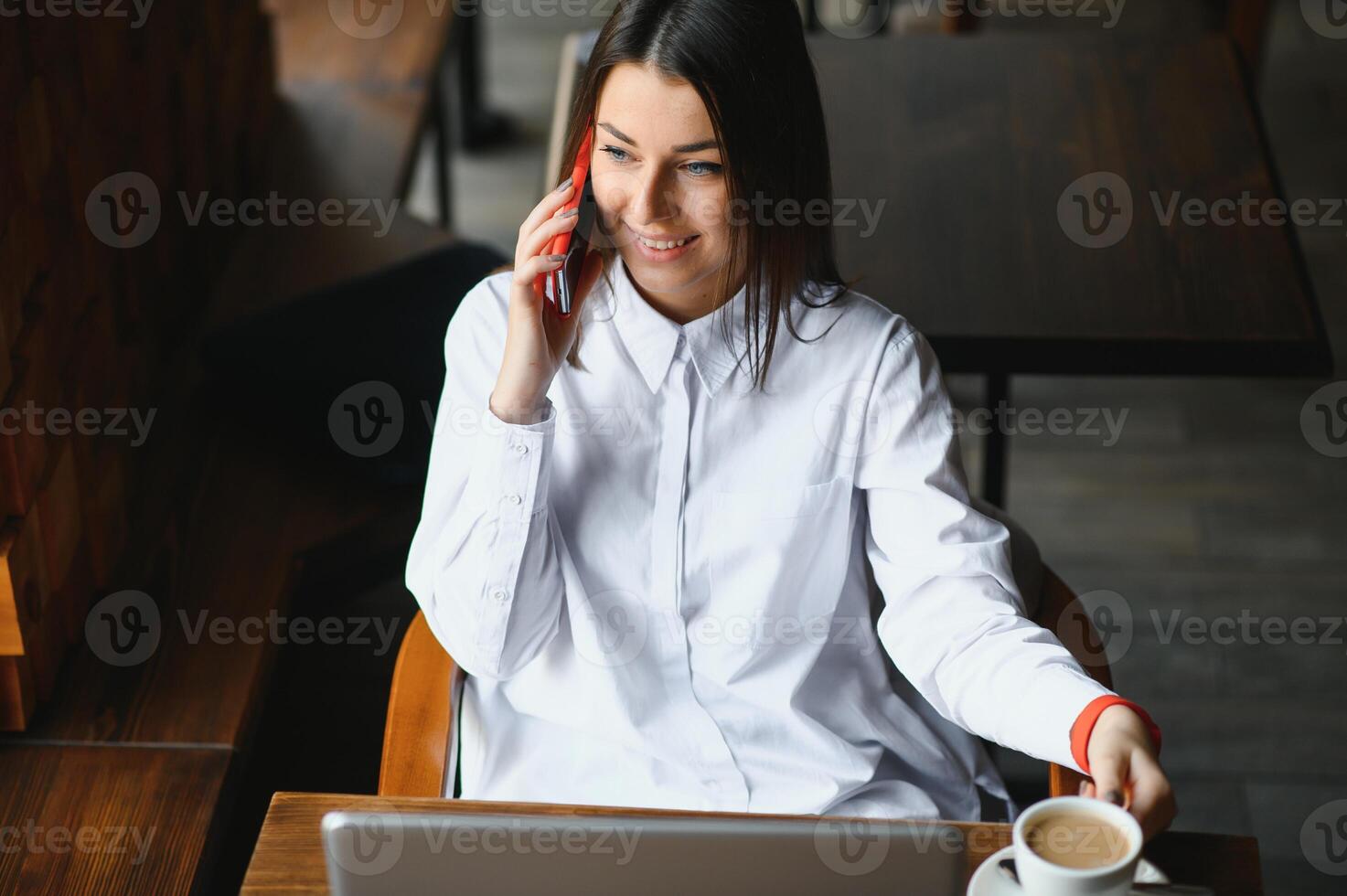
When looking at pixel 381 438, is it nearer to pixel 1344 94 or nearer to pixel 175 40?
pixel 175 40

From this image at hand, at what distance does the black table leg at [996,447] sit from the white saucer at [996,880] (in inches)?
51.0

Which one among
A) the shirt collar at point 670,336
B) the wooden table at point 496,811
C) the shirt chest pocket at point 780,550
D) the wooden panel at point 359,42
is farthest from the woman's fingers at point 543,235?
the wooden panel at point 359,42

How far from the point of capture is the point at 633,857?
1.01 metres

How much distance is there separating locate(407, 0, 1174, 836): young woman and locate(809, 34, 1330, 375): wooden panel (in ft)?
1.62

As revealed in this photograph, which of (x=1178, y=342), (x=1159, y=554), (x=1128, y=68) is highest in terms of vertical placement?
(x=1128, y=68)

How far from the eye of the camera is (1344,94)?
416cm

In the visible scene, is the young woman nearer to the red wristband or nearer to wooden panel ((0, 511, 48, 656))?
the red wristband

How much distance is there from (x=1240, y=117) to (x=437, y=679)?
1578 millimetres

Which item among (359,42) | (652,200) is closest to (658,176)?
(652,200)

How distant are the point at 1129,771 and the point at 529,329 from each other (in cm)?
65

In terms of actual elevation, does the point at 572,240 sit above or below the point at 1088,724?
above

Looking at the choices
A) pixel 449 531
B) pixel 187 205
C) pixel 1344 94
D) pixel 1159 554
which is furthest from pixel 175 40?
pixel 1344 94

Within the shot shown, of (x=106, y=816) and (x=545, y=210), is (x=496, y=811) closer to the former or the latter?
(x=545, y=210)

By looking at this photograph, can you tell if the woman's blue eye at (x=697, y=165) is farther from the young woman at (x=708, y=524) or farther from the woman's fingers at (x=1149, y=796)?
the woman's fingers at (x=1149, y=796)
